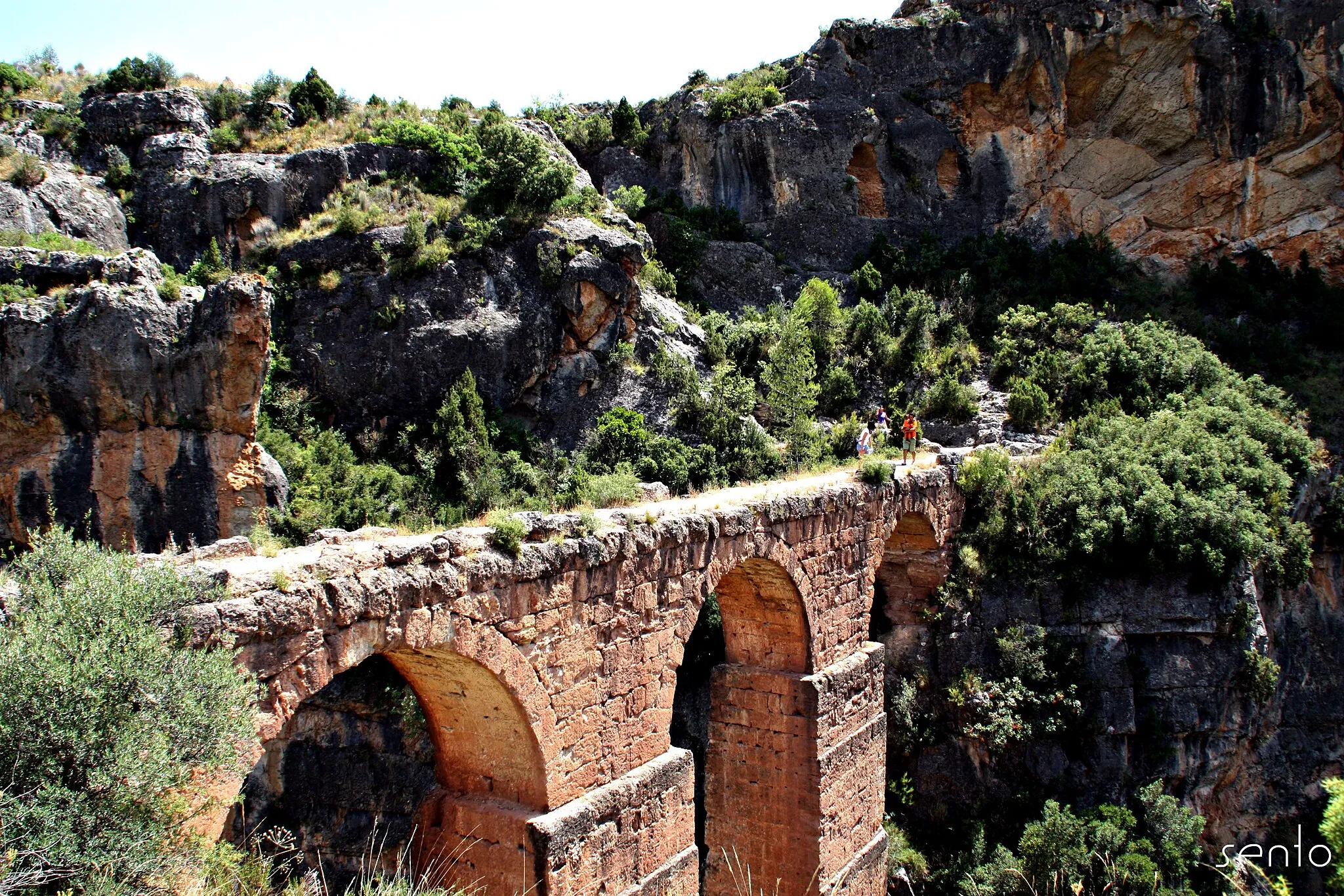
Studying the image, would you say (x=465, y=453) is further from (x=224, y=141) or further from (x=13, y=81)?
(x=13, y=81)

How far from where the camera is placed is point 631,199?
29969 millimetres

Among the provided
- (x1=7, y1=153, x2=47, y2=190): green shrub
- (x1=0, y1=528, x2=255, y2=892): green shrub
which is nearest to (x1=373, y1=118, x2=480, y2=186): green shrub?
(x1=7, y1=153, x2=47, y2=190): green shrub

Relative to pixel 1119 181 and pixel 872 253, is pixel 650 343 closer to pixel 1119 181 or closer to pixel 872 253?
pixel 872 253

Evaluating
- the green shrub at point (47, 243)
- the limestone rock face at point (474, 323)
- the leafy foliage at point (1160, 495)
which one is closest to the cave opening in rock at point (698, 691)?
the leafy foliage at point (1160, 495)

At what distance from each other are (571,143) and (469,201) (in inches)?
396

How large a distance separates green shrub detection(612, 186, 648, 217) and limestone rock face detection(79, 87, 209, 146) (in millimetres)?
12778

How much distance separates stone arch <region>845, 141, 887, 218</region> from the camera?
106ft

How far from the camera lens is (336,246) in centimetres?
2341

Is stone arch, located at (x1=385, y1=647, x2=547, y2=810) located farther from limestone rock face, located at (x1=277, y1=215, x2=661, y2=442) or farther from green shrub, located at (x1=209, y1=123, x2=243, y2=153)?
green shrub, located at (x1=209, y1=123, x2=243, y2=153)

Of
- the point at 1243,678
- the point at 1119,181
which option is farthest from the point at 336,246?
the point at 1119,181

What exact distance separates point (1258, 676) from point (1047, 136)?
2173 cm

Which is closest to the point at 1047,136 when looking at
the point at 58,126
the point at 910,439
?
the point at 910,439

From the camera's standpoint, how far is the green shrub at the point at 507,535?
23.5ft

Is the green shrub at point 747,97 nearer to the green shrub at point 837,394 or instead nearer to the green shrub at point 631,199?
the green shrub at point 631,199
